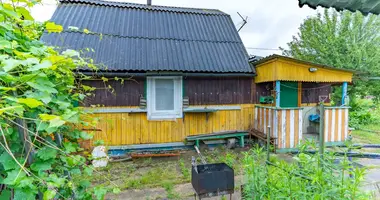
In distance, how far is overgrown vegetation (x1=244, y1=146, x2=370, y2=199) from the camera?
1507 millimetres

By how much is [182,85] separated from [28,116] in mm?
4570

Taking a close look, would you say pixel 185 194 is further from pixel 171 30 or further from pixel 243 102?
Result: pixel 171 30

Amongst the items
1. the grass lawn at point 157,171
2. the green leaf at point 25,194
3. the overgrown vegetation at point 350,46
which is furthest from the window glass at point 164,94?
the overgrown vegetation at point 350,46

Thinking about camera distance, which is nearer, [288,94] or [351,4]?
[351,4]

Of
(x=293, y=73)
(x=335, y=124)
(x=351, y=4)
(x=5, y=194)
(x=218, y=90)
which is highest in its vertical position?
(x=293, y=73)

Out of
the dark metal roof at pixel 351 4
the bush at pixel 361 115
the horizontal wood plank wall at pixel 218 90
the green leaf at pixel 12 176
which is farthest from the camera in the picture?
the bush at pixel 361 115

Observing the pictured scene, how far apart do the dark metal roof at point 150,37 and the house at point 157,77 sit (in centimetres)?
2

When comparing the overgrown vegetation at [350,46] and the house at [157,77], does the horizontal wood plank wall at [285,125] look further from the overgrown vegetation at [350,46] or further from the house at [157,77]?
the overgrown vegetation at [350,46]

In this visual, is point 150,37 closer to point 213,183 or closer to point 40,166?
point 213,183

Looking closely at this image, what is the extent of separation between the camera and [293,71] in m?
5.23

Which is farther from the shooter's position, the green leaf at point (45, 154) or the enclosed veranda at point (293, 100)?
the enclosed veranda at point (293, 100)

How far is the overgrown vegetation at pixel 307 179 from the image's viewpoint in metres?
1.51

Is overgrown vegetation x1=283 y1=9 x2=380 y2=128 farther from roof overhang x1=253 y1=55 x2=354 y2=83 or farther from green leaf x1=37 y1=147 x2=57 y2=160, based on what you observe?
green leaf x1=37 y1=147 x2=57 y2=160

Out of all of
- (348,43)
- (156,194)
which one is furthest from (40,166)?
(348,43)
